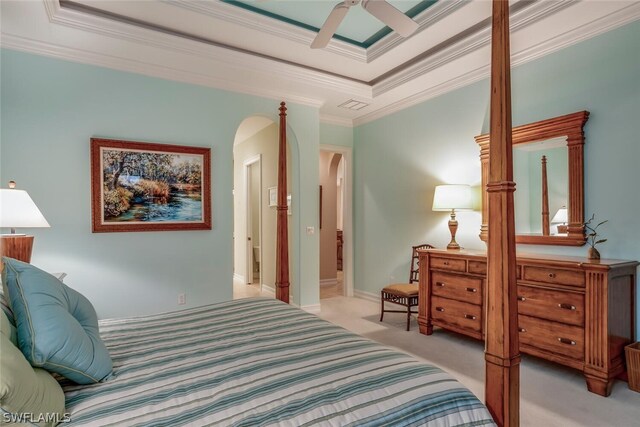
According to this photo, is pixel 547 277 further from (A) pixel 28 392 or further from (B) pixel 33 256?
(B) pixel 33 256

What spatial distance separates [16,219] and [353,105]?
3.73 metres

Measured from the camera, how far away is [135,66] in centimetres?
336

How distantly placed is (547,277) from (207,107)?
3.58 meters

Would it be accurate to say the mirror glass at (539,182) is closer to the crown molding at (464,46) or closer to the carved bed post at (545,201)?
the carved bed post at (545,201)

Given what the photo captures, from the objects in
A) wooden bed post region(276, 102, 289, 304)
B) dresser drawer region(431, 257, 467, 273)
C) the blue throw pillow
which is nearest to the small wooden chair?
dresser drawer region(431, 257, 467, 273)

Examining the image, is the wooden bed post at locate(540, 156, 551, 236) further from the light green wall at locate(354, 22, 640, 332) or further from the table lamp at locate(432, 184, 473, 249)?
the table lamp at locate(432, 184, 473, 249)

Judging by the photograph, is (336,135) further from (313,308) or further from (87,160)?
(87,160)

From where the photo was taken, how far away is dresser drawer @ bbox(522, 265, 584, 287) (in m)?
2.48

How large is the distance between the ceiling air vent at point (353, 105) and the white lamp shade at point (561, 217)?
2.59 m

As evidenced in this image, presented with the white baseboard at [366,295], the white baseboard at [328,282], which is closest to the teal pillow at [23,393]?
the white baseboard at [366,295]

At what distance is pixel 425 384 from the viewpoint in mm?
1162

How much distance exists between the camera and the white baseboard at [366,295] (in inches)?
195

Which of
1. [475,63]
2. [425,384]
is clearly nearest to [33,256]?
[425,384]

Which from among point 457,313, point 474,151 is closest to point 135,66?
point 474,151
